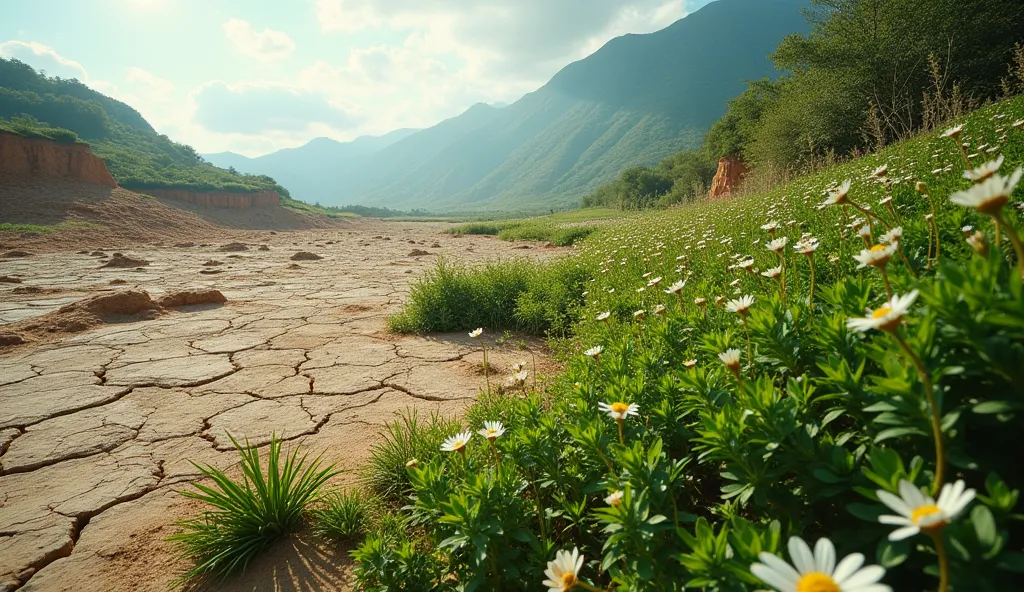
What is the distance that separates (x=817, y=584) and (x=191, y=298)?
812 centimetres

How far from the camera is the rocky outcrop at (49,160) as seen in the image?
73.2ft

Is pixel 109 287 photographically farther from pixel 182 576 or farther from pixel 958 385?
pixel 958 385

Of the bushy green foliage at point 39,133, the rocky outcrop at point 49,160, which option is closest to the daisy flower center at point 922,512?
the rocky outcrop at point 49,160

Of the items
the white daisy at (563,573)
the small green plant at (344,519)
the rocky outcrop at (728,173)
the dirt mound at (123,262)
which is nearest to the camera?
the white daisy at (563,573)

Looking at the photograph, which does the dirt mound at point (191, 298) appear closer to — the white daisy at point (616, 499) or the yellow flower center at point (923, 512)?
the white daisy at point (616, 499)

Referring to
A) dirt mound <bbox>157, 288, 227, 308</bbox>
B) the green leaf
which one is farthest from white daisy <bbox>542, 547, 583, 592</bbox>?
dirt mound <bbox>157, 288, 227, 308</bbox>

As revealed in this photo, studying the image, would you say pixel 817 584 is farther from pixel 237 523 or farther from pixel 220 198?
pixel 220 198

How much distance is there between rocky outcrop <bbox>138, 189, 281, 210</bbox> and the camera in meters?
30.6

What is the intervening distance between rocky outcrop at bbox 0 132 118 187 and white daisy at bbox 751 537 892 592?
1348 inches

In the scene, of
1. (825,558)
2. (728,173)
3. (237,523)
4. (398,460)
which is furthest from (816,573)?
(728,173)

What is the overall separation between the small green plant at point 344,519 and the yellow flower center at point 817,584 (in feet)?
5.89

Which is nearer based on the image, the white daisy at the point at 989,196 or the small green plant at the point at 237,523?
the white daisy at the point at 989,196

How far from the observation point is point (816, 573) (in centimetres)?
69

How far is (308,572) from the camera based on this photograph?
6.00 ft
